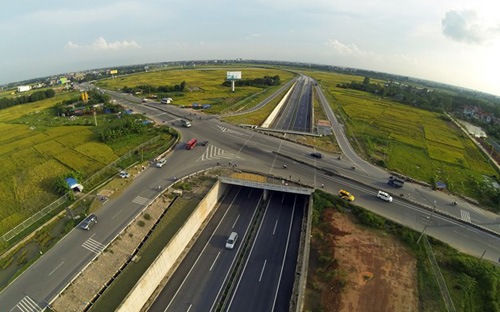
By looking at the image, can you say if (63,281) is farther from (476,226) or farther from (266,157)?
(476,226)

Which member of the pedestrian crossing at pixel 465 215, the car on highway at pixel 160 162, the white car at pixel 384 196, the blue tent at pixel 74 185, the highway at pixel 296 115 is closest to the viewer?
the pedestrian crossing at pixel 465 215

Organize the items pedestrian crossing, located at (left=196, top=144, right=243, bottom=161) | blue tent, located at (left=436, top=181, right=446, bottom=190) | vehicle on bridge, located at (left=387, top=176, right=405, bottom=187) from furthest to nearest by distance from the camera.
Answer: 1. pedestrian crossing, located at (left=196, top=144, right=243, bottom=161)
2. blue tent, located at (left=436, top=181, right=446, bottom=190)
3. vehicle on bridge, located at (left=387, top=176, right=405, bottom=187)

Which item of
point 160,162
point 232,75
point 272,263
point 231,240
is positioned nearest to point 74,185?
point 160,162

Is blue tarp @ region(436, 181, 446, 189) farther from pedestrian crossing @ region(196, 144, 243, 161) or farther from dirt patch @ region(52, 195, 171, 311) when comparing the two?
dirt patch @ region(52, 195, 171, 311)

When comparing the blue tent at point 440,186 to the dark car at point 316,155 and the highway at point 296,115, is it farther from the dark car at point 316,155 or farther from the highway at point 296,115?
the highway at point 296,115

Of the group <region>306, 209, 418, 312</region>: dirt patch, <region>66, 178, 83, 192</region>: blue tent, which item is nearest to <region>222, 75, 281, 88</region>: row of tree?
<region>66, 178, 83, 192</region>: blue tent

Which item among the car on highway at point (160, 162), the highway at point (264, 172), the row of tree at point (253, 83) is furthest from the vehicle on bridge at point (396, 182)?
the row of tree at point (253, 83)
